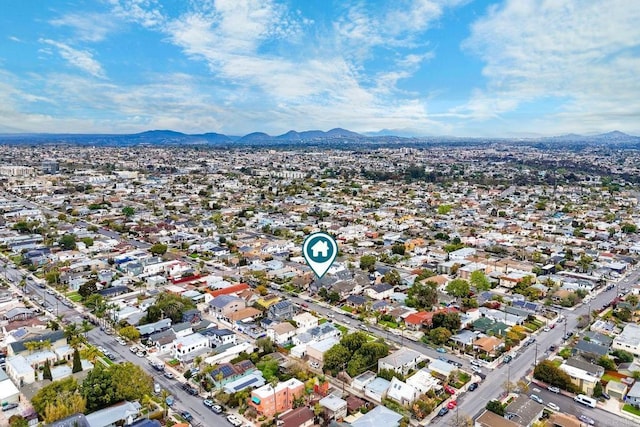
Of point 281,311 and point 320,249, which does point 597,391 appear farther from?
point 281,311

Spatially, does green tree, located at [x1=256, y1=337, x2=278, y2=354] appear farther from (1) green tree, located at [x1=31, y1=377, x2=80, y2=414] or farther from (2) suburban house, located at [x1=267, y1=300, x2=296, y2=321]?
(1) green tree, located at [x1=31, y1=377, x2=80, y2=414]

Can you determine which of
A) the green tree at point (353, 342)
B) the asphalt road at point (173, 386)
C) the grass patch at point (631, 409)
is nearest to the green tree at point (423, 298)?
the green tree at point (353, 342)

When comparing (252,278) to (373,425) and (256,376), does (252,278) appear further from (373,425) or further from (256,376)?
(373,425)

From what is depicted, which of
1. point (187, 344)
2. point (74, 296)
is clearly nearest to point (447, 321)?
point (187, 344)

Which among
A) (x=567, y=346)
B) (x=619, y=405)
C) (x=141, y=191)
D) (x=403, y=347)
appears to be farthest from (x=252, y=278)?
(x=141, y=191)

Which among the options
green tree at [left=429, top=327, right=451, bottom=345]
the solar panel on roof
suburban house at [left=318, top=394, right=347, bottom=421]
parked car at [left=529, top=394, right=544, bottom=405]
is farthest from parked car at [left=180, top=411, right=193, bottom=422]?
parked car at [left=529, top=394, right=544, bottom=405]

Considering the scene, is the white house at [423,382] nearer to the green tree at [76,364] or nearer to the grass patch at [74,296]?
the green tree at [76,364]
